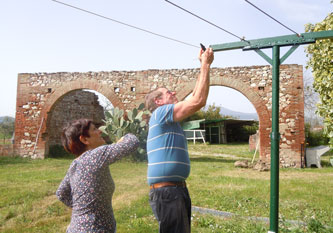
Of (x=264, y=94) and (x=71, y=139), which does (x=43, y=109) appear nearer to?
(x=264, y=94)

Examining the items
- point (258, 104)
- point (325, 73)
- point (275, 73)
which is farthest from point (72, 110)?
point (275, 73)

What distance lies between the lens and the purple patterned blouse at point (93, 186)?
1.99 meters

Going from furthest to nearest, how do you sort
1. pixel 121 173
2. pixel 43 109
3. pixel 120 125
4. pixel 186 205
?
pixel 43 109, pixel 120 125, pixel 121 173, pixel 186 205

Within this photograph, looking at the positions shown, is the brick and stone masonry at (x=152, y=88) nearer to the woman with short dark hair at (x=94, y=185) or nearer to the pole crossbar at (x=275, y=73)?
the pole crossbar at (x=275, y=73)

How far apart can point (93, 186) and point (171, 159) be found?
592mm

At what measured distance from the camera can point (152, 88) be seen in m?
11.6

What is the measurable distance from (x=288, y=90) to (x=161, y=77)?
4.60 metres

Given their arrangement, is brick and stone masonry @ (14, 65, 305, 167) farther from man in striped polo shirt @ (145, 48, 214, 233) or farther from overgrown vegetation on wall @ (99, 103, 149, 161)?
man in striped polo shirt @ (145, 48, 214, 233)

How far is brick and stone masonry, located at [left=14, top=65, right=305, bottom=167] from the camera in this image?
34.3 feet

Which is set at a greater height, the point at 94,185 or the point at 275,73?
the point at 275,73

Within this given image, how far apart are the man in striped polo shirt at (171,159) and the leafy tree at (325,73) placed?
12.9ft

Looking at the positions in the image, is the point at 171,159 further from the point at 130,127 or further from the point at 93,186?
the point at 130,127

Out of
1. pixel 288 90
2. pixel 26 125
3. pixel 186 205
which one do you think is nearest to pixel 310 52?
pixel 288 90

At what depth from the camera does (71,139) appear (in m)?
2.15
